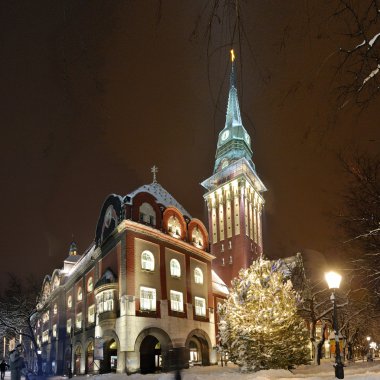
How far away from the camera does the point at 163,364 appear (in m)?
37.6

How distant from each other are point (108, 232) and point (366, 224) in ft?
87.2

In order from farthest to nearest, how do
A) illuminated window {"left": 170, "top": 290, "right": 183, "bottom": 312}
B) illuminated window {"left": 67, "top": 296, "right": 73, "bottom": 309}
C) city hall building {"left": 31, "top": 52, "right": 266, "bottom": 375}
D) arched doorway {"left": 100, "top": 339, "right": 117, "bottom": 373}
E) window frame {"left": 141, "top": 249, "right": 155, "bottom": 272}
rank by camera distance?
illuminated window {"left": 67, "top": 296, "right": 73, "bottom": 309} < illuminated window {"left": 170, "top": 290, "right": 183, "bottom": 312} < window frame {"left": 141, "top": 249, "right": 155, "bottom": 272} < arched doorway {"left": 100, "top": 339, "right": 117, "bottom": 373} < city hall building {"left": 31, "top": 52, "right": 266, "bottom": 375}

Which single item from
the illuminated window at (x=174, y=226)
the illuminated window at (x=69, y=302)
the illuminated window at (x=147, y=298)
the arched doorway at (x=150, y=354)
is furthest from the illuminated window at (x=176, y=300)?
the illuminated window at (x=69, y=302)

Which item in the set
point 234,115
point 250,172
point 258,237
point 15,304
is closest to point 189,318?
point 15,304

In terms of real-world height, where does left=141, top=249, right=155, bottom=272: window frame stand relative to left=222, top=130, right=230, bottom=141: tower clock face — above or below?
below

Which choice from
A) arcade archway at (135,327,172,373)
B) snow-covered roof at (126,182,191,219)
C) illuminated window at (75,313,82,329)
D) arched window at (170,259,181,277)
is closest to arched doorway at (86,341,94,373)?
illuminated window at (75,313,82,329)

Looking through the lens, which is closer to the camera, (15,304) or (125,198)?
(125,198)

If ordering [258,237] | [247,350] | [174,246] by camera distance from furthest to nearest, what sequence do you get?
[258,237] < [174,246] < [247,350]

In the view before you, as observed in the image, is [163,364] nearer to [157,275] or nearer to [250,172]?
[157,275]

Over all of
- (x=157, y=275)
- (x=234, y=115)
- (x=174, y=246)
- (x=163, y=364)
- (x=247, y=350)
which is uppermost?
(x=234, y=115)

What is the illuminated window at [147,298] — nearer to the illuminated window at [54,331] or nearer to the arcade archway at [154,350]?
the arcade archway at [154,350]

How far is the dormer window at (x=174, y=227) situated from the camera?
143 ft

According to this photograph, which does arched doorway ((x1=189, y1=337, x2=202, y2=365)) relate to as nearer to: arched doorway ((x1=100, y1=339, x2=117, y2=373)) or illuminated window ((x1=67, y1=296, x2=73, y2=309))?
arched doorway ((x1=100, y1=339, x2=117, y2=373))

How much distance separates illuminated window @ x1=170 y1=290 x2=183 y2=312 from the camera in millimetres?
41062
